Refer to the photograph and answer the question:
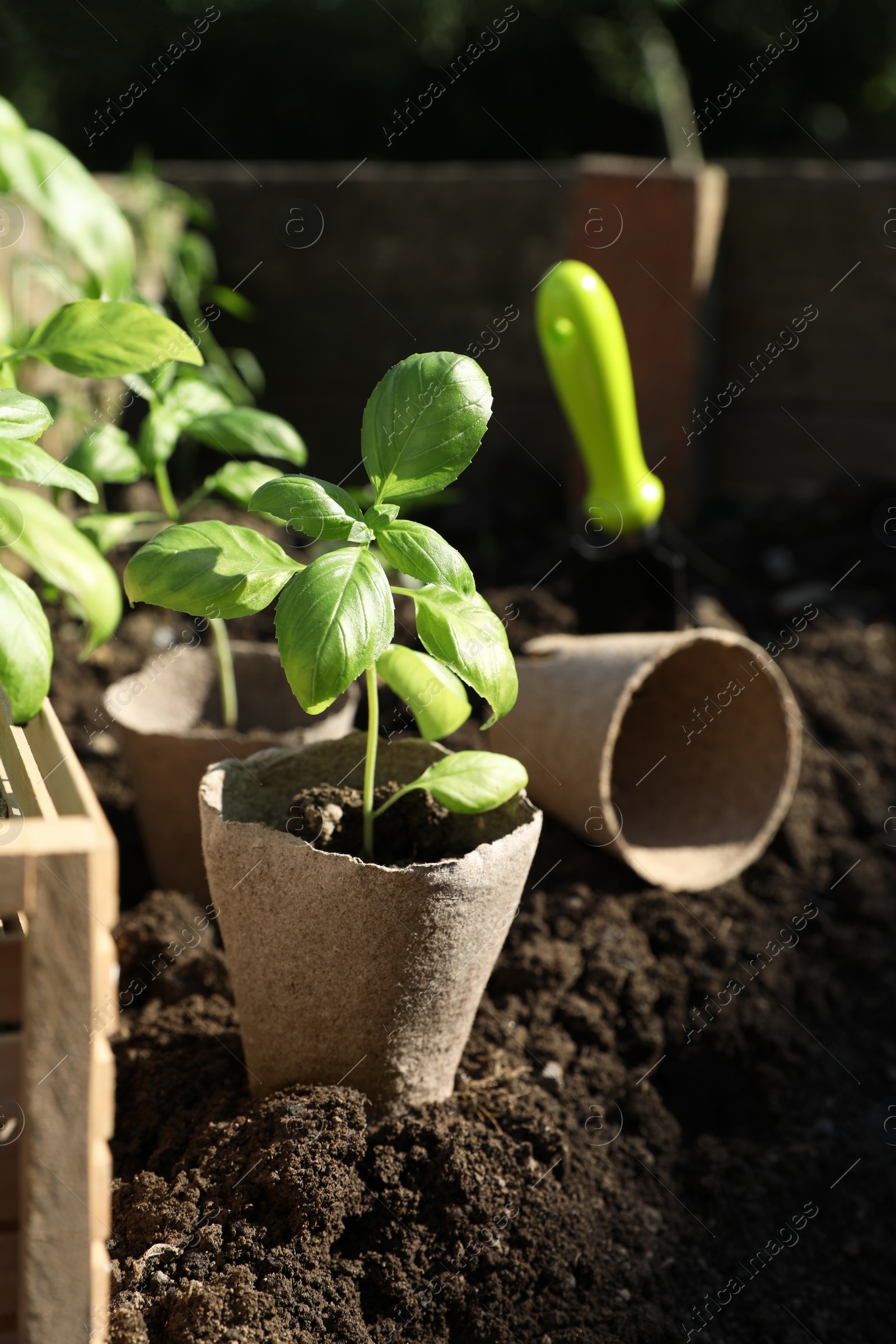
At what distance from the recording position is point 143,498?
2.12m

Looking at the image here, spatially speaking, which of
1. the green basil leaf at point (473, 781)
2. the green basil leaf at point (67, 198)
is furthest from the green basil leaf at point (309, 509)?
the green basil leaf at point (67, 198)

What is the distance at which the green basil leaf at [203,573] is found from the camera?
79 centimetres

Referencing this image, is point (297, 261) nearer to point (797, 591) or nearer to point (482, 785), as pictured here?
point (797, 591)

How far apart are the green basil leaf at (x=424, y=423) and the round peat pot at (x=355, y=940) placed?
1.02ft

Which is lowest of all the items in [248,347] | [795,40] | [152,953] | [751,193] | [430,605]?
[152,953]

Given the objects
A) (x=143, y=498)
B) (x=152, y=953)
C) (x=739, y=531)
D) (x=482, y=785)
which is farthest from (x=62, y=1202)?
(x=739, y=531)

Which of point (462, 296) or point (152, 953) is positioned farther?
point (462, 296)

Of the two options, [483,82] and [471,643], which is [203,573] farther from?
[483,82]

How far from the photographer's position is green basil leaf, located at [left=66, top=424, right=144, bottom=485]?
112 centimetres

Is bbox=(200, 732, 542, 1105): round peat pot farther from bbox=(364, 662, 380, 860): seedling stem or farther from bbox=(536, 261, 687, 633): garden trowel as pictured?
bbox=(536, 261, 687, 633): garden trowel

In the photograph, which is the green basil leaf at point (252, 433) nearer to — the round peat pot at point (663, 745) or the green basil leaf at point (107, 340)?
the green basil leaf at point (107, 340)

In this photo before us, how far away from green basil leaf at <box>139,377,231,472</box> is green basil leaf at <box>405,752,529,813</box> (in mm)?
486

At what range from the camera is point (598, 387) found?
1433 mm

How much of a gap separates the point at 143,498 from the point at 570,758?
1.17 metres
